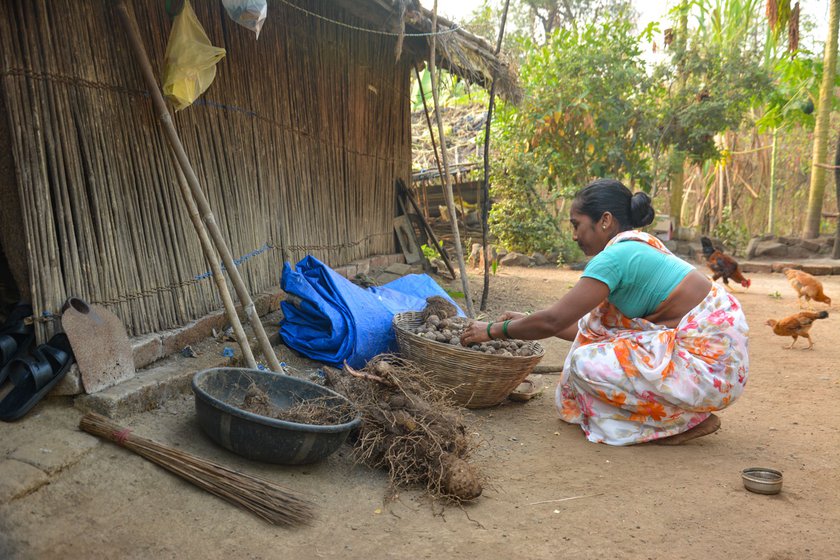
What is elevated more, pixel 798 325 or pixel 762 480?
pixel 762 480

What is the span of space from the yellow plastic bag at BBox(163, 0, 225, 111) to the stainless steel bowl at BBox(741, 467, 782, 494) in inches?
116

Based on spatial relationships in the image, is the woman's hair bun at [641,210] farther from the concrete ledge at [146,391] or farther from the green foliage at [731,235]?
the green foliage at [731,235]

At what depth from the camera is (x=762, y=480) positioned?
2.38 meters

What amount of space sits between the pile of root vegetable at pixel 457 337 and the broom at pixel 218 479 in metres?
1.34

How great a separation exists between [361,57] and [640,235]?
12.5 ft

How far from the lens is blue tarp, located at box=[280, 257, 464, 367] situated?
3631 millimetres

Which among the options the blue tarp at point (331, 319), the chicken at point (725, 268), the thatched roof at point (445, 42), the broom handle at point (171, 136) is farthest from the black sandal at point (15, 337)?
the chicken at point (725, 268)

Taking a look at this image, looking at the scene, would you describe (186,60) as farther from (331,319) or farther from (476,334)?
(476,334)

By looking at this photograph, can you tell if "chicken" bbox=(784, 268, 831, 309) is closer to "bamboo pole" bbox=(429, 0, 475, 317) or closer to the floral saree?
"bamboo pole" bbox=(429, 0, 475, 317)

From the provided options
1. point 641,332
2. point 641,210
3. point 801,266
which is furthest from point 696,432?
point 801,266

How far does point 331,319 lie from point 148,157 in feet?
4.27

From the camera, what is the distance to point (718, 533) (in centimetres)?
209

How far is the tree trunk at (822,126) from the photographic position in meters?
12.0

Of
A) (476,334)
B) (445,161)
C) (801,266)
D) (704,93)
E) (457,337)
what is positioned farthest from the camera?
(704,93)
